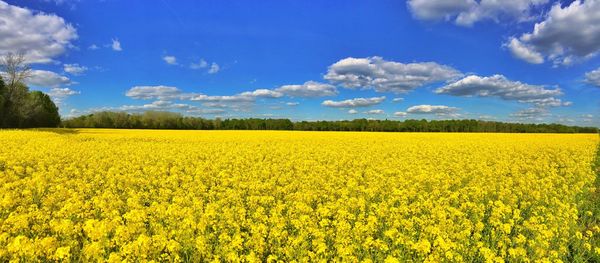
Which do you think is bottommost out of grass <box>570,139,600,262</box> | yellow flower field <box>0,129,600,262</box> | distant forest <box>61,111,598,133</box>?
grass <box>570,139,600,262</box>

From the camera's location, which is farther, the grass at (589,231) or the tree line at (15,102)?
the tree line at (15,102)

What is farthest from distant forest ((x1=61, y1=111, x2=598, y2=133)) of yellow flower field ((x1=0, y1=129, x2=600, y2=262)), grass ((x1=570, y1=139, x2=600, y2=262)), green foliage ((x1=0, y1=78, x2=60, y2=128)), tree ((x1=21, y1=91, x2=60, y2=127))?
grass ((x1=570, y1=139, x2=600, y2=262))

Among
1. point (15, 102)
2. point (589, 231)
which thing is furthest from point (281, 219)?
point (15, 102)

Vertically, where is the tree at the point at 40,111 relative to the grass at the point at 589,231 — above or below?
above

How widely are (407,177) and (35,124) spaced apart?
6744 centimetres

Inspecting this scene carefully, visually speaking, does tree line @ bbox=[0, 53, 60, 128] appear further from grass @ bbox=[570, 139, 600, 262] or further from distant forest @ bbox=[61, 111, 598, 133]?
grass @ bbox=[570, 139, 600, 262]

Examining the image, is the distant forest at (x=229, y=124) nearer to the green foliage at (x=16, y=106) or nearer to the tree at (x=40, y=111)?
the tree at (x=40, y=111)

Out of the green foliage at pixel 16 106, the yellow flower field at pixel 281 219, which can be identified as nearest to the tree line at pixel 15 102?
the green foliage at pixel 16 106

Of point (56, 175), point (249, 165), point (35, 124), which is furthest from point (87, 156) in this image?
point (35, 124)

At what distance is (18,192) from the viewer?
974 cm

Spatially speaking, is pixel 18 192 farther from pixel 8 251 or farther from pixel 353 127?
pixel 353 127

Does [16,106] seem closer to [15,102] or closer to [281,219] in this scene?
[15,102]

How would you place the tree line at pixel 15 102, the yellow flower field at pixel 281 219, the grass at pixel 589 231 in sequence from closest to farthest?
the yellow flower field at pixel 281 219, the grass at pixel 589 231, the tree line at pixel 15 102

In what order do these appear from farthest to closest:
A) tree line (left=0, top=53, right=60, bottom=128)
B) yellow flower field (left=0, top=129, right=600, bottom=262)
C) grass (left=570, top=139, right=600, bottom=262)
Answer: tree line (left=0, top=53, right=60, bottom=128) < grass (left=570, top=139, right=600, bottom=262) < yellow flower field (left=0, top=129, right=600, bottom=262)
